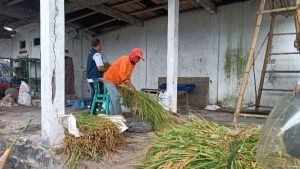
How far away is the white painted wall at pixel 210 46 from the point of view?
22.1 ft

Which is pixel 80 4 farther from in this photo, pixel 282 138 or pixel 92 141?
pixel 282 138

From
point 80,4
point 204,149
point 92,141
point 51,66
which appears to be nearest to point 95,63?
point 51,66

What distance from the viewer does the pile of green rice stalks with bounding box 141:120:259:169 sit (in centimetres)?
210

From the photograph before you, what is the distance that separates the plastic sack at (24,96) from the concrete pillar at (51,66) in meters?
5.63

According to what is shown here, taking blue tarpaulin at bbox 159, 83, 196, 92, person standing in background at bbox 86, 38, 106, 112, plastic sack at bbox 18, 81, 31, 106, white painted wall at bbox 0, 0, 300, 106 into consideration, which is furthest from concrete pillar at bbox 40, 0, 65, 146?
plastic sack at bbox 18, 81, 31, 106

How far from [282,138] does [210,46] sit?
268 inches

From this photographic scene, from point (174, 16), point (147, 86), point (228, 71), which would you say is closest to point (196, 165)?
point (174, 16)

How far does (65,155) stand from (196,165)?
5.84 feet

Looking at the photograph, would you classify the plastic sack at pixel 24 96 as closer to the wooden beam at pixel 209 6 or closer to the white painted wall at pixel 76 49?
the white painted wall at pixel 76 49

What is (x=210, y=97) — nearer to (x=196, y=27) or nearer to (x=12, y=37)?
(x=196, y=27)

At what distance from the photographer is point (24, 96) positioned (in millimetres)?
8688

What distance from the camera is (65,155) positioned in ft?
11.1

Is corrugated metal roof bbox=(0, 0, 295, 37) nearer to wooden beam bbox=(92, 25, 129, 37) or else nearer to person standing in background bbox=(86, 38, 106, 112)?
wooden beam bbox=(92, 25, 129, 37)

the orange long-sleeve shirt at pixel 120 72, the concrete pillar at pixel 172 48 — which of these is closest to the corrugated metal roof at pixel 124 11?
the concrete pillar at pixel 172 48
